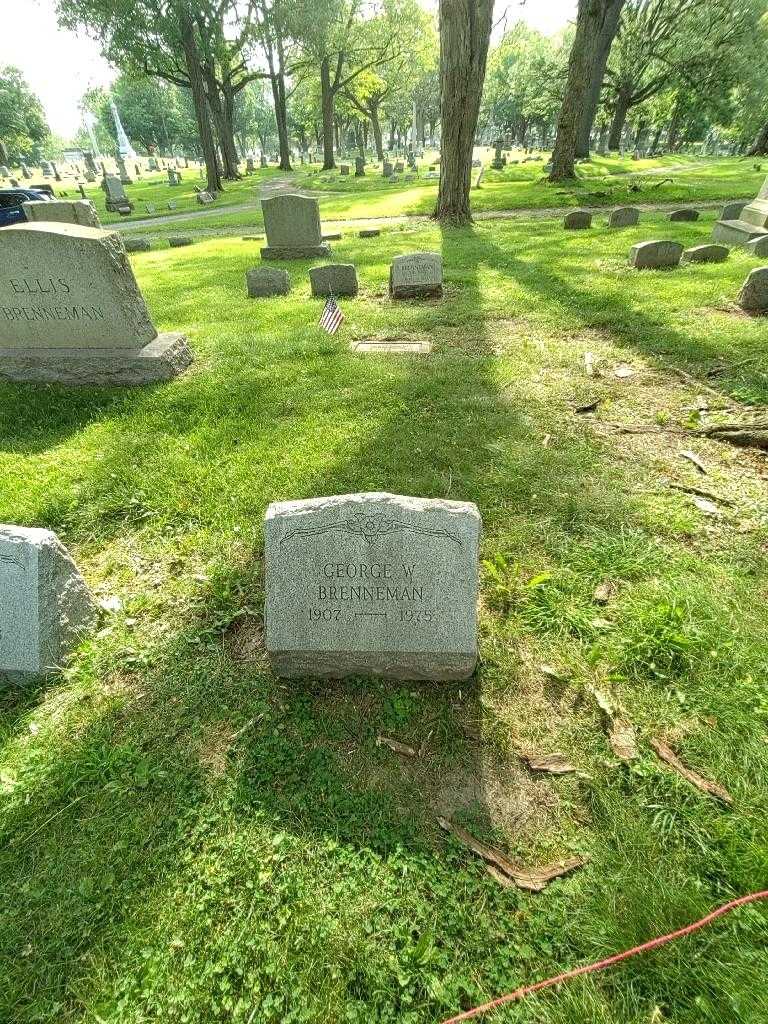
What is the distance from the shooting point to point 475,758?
233 centimetres

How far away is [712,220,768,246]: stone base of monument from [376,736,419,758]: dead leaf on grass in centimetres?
1206

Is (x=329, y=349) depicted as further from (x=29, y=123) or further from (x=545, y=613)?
(x=29, y=123)

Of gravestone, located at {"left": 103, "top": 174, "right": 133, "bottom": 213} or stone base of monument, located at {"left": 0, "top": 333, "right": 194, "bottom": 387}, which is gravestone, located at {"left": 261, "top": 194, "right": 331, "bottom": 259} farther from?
gravestone, located at {"left": 103, "top": 174, "right": 133, "bottom": 213}

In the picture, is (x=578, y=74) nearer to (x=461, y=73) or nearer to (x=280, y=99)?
(x=461, y=73)

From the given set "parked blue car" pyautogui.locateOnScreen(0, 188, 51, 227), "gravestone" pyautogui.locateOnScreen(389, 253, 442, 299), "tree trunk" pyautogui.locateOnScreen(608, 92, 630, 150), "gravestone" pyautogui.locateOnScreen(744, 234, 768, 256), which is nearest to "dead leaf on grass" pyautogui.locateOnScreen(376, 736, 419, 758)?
"gravestone" pyautogui.locateOnScreen(389, 253, 442, 299)

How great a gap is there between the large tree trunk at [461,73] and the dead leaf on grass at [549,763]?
1374 cm

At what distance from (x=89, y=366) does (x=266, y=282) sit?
13.9 ft

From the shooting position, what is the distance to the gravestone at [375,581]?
2.41m

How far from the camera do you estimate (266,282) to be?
8992mm

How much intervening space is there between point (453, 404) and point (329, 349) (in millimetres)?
2294

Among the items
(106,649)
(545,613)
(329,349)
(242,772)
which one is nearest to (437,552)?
(545,613)

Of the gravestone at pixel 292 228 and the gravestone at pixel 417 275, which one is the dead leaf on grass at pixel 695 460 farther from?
the gravestone at pixel 292 228

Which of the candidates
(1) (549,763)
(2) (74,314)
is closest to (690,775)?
(1) (549,763)

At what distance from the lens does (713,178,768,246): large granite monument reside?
989 cm
